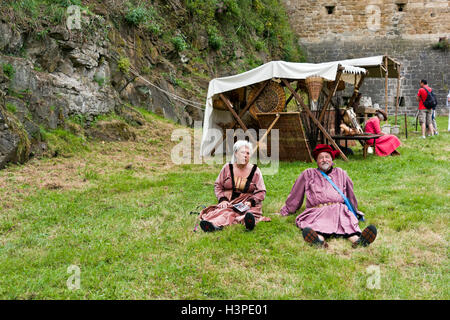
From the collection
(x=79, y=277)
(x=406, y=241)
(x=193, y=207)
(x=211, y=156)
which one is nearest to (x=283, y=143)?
(x=211, y=156)

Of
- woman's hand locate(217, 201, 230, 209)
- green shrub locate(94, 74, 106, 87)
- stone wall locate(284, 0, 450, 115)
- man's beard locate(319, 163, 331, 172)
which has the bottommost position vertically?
woman's hand locate(217, 201, 230, 209)

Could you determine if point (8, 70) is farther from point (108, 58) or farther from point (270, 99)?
point (270, 99)

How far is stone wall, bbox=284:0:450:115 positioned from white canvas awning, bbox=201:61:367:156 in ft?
50.5

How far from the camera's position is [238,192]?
17.3ft

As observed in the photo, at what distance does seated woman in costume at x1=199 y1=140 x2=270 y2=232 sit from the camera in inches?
198

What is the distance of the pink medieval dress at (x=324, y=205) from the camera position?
445 centimetres

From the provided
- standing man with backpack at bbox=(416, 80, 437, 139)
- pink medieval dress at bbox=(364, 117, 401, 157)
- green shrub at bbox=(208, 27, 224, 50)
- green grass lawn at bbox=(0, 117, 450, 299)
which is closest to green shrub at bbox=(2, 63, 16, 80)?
green grass lawn at bbox=(0, 117, 450, 299)

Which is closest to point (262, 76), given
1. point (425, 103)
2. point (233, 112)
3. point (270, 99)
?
point (270, 99)

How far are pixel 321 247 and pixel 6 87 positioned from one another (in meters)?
7.58

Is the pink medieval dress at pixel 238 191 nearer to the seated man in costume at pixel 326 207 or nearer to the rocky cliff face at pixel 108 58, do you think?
the seated man in costume at pixel 326 207

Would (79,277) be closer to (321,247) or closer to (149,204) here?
(321,247)

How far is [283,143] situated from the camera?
32.3 ft

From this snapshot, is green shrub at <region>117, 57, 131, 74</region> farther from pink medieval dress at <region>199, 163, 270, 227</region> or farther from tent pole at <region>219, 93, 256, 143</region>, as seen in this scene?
pink medieval dress at <region>199, 163, 270, 227</region>

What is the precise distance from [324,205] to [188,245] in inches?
67.9
